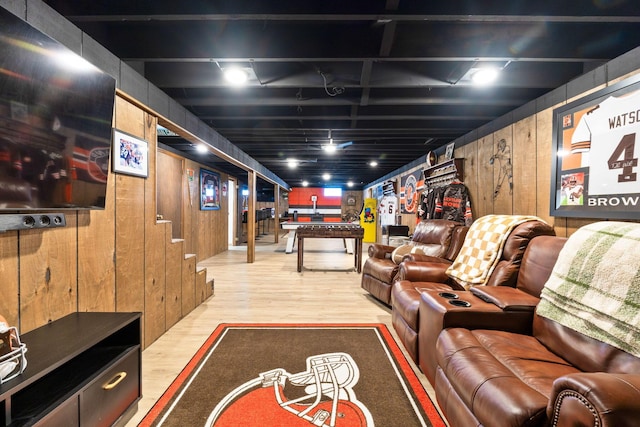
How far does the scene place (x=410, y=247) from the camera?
375cm

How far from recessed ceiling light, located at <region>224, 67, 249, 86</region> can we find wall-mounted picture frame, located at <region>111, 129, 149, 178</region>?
3.13 ft

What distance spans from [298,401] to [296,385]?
6.1 inches

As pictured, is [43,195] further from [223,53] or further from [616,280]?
[616,280]

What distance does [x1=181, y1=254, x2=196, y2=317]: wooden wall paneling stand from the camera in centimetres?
301

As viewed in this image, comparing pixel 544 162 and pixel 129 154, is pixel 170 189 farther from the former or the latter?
pixel 544 162

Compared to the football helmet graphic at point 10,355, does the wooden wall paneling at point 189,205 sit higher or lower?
higher

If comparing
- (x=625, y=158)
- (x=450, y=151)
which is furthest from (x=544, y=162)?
(x=450, y=151)

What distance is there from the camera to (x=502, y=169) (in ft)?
10.9

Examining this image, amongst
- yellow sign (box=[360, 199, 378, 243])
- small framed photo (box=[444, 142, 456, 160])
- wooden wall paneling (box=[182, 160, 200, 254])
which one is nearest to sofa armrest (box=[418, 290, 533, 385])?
small framed photo (box=[444, 142, 456, 160])

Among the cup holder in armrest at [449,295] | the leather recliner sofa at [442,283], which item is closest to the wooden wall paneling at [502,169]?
the leather recliner sofa at [442,283]

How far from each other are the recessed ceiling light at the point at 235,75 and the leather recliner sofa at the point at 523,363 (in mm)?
2449

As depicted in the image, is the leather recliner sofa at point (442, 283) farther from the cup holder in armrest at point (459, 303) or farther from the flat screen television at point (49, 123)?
the flat screen television at point (49, 123)

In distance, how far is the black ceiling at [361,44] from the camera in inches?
68.0

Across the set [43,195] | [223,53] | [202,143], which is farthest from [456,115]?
[43,195]
